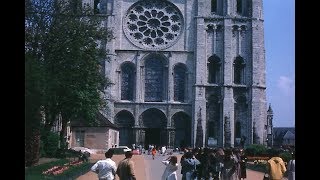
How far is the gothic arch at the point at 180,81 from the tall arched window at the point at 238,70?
19.4 ft

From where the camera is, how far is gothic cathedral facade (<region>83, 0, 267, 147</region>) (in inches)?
2635

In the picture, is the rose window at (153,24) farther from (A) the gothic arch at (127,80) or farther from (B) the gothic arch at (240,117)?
(B) the gothic arch at (240,117)

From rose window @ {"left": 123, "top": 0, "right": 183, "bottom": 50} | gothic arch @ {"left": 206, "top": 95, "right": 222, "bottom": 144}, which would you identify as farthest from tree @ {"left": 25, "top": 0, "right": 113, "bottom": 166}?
gothic arch @ {"left": 206, "top": 95, "right": 222, "bottom": 144}

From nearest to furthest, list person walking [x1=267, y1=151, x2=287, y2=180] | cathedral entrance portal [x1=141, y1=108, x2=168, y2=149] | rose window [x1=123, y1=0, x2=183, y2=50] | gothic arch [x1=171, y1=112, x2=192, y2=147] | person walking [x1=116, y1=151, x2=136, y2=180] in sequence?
person walking [x1=116, y1=151, x2=136, y2=180], person walking [x1=267, y1=151, x2=287, y2=180], cathedral entrance portal [x1=141, y1=108, x2=168, y2=149], gothic arch [x1=171, y1=112, x2=192, y2=147], rose window [x1=123, y1=0, x2=183, y2=50]

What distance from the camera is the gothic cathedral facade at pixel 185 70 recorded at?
6694 centimetres

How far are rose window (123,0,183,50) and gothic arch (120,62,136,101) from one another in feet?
9.45

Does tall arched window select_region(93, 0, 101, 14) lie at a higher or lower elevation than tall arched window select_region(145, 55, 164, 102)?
higher

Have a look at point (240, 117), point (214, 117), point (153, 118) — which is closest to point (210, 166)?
point (153, 118)

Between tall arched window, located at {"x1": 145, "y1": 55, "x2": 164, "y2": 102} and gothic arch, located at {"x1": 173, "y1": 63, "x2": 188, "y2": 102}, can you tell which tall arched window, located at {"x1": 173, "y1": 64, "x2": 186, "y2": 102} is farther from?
tall arched window, located at {"x1": 145, "y1": 55, "x2": 164, "y2": 102}

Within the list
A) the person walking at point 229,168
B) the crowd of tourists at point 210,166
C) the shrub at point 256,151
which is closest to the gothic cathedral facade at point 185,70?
the shrub at point 256,151
